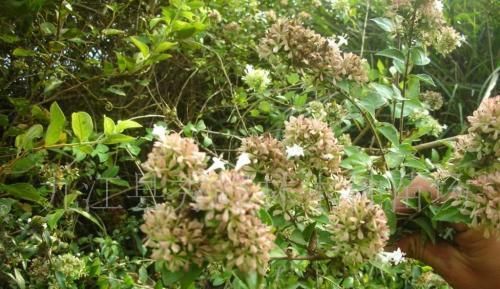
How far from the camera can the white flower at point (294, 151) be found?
823 mm

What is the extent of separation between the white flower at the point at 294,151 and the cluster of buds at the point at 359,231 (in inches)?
3.3

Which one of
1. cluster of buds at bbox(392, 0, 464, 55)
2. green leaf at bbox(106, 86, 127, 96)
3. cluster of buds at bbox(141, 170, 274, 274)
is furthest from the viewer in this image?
green leaf at bbox(106, 86, 127, 96)

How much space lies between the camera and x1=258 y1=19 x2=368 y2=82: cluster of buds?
3.27 ft

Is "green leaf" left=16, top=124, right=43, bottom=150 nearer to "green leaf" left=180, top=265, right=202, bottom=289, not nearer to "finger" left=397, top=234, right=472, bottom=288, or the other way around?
"green leaf" left=180, top=265, right=202, bottom=289

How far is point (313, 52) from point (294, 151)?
0.23 m

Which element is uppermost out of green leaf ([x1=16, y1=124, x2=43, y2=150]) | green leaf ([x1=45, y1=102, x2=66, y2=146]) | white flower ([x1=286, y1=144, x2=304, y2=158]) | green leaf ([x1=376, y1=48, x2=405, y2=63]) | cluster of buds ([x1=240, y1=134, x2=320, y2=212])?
green leaf ([x1=376, y1=48, x2=405, y2=63])

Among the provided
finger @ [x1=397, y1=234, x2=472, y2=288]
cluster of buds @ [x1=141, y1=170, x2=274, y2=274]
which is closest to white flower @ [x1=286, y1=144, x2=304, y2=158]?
cluster of buds @ [x1=141, y1=170, x2=274, y2=274]

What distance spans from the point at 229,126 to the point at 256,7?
407mm

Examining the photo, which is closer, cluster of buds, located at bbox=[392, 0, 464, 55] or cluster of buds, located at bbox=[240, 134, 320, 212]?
cluster of buds, located at bbox=[240, 134, 320, 212]

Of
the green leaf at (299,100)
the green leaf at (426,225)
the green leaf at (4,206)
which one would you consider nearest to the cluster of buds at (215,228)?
the green leaf at (426,225)

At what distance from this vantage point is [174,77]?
192cm

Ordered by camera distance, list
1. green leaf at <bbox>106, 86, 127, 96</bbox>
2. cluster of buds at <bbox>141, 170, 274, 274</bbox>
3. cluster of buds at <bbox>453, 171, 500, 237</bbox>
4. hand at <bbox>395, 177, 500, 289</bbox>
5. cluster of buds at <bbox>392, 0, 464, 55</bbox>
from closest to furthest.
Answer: cluster of buds at <bbox>141, 170, 274, 274</bbox>
cluster of buds at <bbox>453, 171, 500, 237</bbox>
hand at <bbox>395, 177, 500, 289</bbox>
cluster of buds at <bbox>392, 0, 464, 55</bbox>
green leaf at <bbox>106, 86, 127, 96</bbox>

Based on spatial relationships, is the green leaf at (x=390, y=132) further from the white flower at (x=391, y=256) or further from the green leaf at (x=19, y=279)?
the green leaf at (x=19, y=279)

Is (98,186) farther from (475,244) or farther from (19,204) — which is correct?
(475,244)
